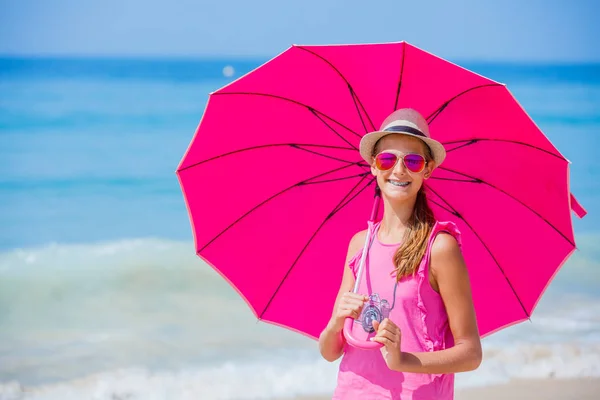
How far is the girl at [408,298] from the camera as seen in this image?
200 centimetres

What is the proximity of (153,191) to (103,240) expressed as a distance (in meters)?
1.22

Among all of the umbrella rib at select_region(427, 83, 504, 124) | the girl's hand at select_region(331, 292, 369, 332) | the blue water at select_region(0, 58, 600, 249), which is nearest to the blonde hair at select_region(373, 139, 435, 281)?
the girl's hand at select_region(331, 292, 369, 332)

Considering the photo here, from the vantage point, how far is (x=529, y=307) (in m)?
2.62

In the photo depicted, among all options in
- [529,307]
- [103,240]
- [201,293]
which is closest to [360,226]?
[529,307]

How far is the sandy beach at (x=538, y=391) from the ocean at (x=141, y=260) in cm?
17

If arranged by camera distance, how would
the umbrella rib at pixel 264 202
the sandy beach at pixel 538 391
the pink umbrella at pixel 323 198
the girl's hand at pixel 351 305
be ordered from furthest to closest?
the sandy beach at pixel 538 391, the umbrella rib at pixel 264 202, the pink umbrella at pixel 323 198, the girl's hand at pixel 351 305

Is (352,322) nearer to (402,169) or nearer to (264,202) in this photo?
(402,169)

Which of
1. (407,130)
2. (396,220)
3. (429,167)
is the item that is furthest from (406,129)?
(396,220)

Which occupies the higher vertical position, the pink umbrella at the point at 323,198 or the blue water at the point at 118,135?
the blue water at the point at 118,135

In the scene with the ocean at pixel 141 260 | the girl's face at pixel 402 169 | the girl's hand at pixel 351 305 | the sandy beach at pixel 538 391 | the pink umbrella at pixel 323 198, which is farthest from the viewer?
the ocean at pixel 141 260

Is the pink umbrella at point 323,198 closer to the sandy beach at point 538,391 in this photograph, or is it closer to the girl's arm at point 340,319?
the girl's arm at point 340,319

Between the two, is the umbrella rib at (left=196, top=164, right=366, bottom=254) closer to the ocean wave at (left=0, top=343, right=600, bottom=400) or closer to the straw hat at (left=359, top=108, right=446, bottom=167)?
the straw hat at (left=359, top=108, right=446, bottom=167)

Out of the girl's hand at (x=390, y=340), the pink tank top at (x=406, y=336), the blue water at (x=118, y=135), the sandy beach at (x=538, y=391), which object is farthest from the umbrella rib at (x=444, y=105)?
the blue water at (x=118, y=135)

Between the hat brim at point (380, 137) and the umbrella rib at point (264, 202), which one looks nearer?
the hat brim at point (380, 137)
